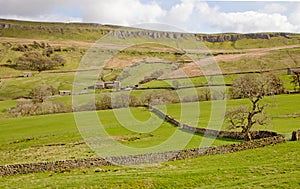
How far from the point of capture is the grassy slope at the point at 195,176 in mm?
19366

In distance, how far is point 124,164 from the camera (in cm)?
2766

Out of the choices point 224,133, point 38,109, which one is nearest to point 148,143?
point 224,133

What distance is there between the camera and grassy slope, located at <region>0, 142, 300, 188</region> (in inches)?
762

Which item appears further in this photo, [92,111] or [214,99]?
[214,99]

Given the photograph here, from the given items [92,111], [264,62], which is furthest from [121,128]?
[264,62]

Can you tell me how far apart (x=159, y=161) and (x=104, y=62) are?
6359 inches

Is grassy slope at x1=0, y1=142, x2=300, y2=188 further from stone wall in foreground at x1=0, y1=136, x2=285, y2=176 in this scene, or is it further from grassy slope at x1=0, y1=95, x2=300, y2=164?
grassy slope at x1=0, y1=95, x2=300, y2=164

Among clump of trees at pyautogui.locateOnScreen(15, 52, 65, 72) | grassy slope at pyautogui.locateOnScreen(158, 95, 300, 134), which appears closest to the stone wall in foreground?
grassy slope at pyautogui.locateOnScreen(158, 95, 300, 134)

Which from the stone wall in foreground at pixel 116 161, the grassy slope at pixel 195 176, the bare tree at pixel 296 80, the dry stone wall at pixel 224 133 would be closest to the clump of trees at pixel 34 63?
the bare tree at pixel 296 80

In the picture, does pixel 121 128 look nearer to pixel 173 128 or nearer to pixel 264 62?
pixel 173 128

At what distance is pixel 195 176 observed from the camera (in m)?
20.9

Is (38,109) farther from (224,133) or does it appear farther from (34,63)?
(34,63)

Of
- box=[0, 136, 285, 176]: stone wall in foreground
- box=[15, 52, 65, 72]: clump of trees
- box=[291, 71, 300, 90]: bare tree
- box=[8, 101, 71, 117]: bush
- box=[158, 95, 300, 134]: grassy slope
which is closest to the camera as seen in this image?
box=[0, 136, 285, 176]: stone wall in foreground

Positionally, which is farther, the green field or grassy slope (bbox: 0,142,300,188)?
the green field
